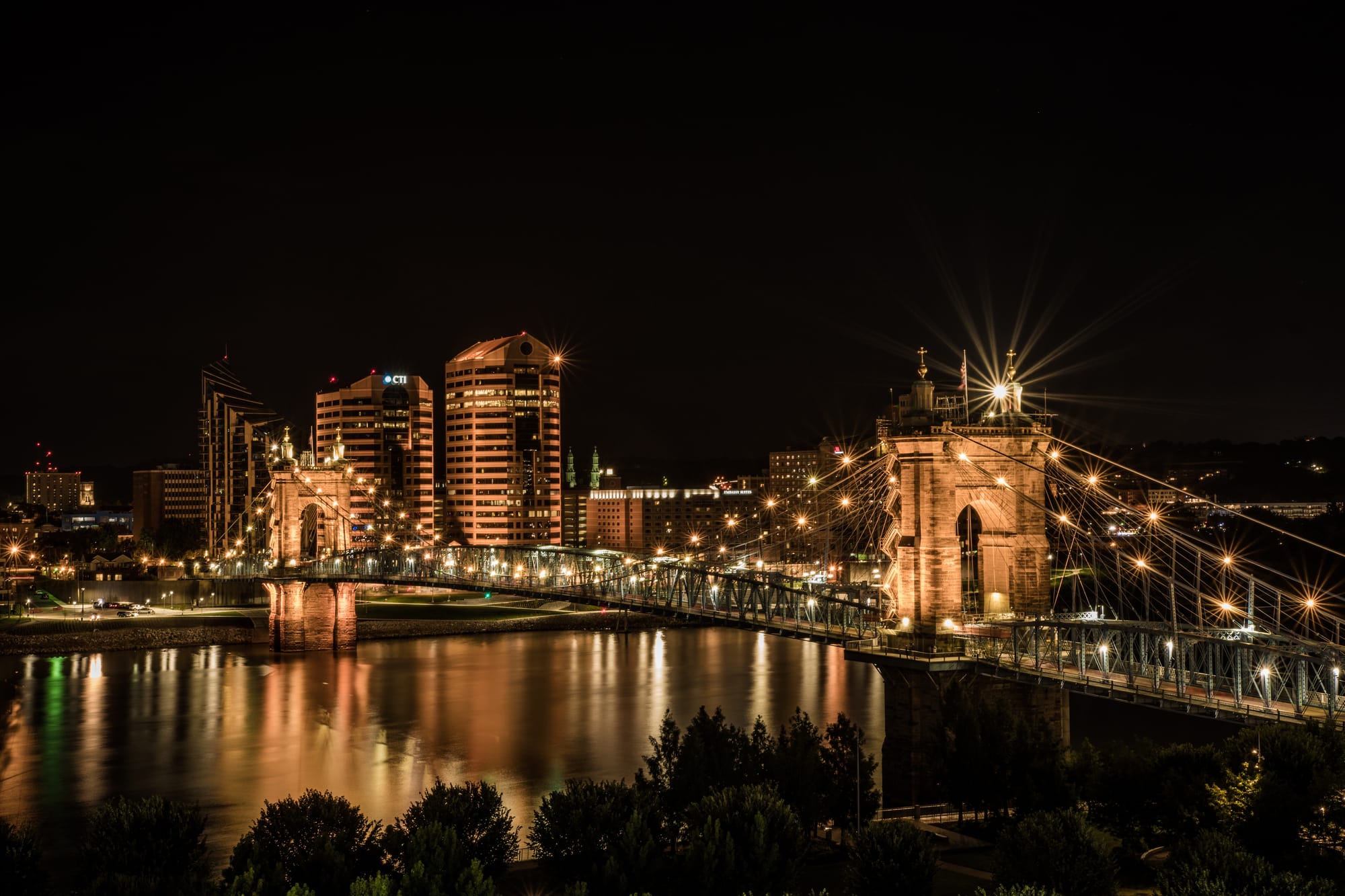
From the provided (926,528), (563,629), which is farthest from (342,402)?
(926,528)

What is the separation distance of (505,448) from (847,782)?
305 ft

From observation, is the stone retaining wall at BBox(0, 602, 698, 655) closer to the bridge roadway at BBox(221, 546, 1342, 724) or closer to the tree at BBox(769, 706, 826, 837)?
the bridge roadway at BBox(221, 546, 1342, 724)

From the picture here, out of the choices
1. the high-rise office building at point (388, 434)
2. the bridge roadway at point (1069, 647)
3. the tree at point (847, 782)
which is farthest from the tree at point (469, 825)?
the high-rise office building at point (388, 434)

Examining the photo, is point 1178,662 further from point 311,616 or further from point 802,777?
point 311,616

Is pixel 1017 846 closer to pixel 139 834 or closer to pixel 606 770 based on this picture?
pixel 139 834

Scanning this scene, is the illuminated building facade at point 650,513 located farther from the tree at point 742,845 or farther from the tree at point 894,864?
the tree at point 894,864

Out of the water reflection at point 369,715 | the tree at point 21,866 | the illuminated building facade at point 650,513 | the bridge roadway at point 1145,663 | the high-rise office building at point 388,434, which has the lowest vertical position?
the water reflection at point 369,715

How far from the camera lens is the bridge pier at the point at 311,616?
73.2 metres

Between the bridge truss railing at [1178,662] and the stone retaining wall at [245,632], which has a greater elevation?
the bridge truss railing at [1178,662]

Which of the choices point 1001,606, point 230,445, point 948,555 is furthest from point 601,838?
point 230,445

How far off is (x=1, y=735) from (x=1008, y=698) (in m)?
36.4

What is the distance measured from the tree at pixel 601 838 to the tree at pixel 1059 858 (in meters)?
6.23

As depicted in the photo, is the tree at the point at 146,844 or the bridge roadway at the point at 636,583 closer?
the tree at the point at 146,844

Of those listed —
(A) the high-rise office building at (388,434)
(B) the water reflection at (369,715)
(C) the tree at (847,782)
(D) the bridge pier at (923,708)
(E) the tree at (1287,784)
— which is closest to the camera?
(E) the tree at (1287,784)
